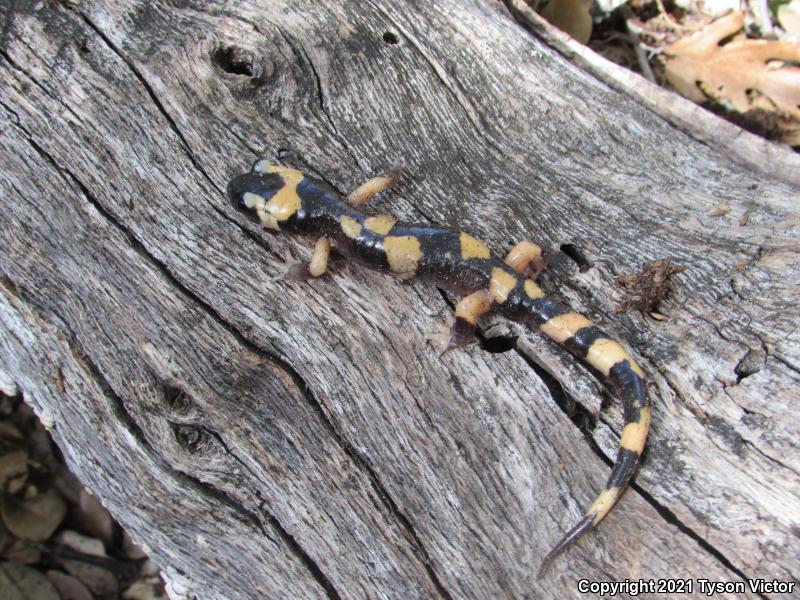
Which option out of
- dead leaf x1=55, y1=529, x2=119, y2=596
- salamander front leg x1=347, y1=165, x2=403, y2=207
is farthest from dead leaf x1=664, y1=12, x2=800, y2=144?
dead leaf x1=55, y1=529, x2=119, y2=596

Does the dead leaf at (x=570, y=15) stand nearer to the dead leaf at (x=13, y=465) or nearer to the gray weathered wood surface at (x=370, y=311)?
the gray weathered wood surface at (x=370, y=311)

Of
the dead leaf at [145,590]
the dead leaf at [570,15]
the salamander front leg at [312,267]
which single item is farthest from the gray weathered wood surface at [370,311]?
the dead leaf at [145,590]

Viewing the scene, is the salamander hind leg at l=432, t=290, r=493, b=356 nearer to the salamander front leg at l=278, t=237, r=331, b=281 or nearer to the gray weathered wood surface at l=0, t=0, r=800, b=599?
the gray weathered wood surface at l=0, t=0, r=800, b=599

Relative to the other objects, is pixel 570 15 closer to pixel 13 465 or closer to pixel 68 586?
pixel 13 465

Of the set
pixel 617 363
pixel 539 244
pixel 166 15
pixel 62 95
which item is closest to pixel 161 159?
pixel 62 95

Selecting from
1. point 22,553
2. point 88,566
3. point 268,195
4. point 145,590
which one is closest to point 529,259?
point 268,195

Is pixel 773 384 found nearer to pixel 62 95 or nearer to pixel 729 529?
pixel 729 529
